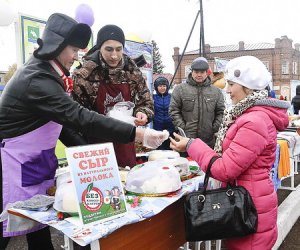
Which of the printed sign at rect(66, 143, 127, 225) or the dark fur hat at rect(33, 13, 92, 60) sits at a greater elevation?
the dark fur hat at rect(33, 13, 92, 60)

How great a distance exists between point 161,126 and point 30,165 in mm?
3816

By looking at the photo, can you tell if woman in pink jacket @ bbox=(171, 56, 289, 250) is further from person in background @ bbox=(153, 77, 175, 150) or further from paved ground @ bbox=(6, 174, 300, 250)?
person in background @ bbox=(153, 77, 175, 150)

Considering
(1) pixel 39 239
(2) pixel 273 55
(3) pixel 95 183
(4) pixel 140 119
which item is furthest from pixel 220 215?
(2) pixel 273 55

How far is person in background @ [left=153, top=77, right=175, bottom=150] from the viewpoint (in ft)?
18.0


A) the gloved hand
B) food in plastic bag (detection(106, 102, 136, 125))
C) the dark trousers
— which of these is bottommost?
the dark trousers

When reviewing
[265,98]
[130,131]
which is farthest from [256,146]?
[130,131]

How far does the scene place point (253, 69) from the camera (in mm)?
1780

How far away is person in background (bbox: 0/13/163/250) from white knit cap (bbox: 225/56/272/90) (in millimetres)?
531

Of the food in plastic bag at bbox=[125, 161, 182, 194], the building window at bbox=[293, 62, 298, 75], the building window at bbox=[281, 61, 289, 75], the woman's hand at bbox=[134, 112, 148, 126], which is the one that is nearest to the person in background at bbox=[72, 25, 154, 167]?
the woman's hand at bbox=[134, 112, 148, 126]

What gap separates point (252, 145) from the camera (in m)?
1.65

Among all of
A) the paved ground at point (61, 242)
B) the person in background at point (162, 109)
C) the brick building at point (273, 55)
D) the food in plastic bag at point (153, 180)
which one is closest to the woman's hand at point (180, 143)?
the food in plastic bag at point (153, 180)

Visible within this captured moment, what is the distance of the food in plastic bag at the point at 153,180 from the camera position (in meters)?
1.76

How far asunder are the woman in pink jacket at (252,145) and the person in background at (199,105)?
2.41 meters

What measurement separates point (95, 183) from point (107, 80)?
114cm
